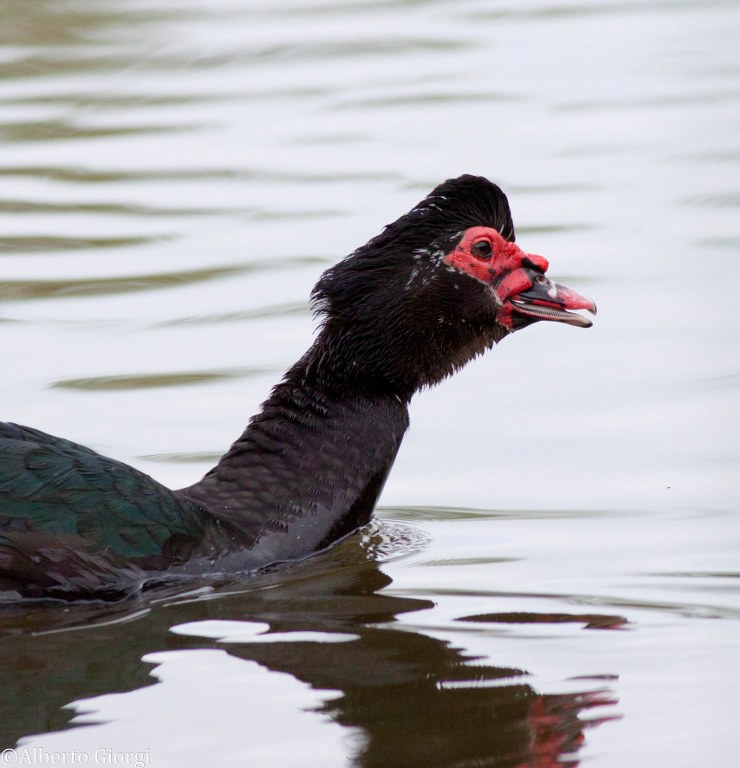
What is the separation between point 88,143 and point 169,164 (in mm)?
1021

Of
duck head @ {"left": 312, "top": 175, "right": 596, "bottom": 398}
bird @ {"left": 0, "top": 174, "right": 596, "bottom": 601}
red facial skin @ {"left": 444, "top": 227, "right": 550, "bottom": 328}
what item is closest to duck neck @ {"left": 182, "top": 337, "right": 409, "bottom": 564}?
bird @ {"left": 0, "top": 174, "right": 596, "bottom": 601}

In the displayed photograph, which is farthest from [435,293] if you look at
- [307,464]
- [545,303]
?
[307,464]

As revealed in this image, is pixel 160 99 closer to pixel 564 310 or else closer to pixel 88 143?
pixel 88 143

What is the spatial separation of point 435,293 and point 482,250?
31 cm

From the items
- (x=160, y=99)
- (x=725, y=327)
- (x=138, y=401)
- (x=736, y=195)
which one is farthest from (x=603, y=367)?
(x=160, y=99)

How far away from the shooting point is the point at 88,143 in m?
15.0

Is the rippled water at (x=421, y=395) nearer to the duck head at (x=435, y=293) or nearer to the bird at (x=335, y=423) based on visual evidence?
the bird at (x=335, y=423)

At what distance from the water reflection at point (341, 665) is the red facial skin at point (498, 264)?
1.36m

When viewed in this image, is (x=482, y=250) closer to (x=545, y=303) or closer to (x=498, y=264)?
(x=498, y=264)

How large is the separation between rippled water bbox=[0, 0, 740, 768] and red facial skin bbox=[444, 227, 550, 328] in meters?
0.98

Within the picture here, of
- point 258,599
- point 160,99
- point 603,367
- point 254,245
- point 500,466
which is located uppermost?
point 160,99

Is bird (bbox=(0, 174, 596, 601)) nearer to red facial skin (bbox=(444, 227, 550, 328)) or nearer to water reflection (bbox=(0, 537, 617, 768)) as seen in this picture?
red facial skin (bbox=(444, 227, 550, 328))

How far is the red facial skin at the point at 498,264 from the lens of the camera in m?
8.06

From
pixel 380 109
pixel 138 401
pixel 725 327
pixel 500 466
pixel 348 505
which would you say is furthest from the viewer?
pixel 380 109
